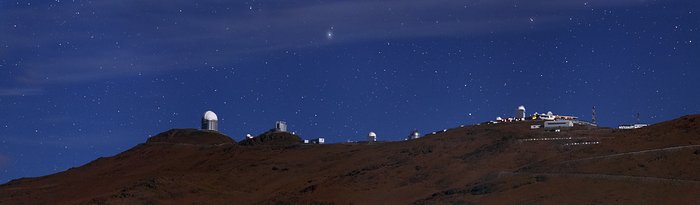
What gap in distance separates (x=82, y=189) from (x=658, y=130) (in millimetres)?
51448

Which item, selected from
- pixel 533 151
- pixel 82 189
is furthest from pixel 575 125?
pixel 82 189

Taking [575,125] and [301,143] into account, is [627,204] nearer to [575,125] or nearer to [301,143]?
[575,125]

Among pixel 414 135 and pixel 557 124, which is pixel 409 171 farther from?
pixel 414 135

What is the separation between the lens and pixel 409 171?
65938 mm

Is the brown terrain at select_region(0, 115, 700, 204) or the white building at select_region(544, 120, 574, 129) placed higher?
the white building at select_region(544, 120, 574, 129)

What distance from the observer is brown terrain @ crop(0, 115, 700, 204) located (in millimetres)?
47594

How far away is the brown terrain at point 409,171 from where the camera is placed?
47.6m

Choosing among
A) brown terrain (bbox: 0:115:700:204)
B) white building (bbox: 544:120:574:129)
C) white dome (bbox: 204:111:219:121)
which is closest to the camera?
brown terrain (bbox: 0:115:700:204)

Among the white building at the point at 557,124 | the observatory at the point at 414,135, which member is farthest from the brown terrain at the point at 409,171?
the observatory at the point at 414,135

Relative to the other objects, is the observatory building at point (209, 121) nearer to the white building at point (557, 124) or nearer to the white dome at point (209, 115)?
the white dome at point (209, 115)

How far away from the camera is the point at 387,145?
8194 cm

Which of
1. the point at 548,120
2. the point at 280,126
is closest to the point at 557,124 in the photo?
the point at 548,120

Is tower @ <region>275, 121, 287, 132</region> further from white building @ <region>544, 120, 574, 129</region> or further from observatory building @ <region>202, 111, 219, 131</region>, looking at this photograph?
white building @ <region>544, 120, 574, 129</region>

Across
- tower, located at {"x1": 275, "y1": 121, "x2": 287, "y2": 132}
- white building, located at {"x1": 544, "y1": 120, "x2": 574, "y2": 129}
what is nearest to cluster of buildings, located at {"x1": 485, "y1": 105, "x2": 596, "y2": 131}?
white building, located at {"x1": 544, "y1": 120, "x2": 574, "y2": 129}
